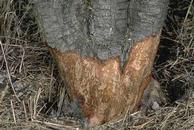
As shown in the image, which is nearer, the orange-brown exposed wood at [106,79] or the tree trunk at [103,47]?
the tree trunk at [103,47]

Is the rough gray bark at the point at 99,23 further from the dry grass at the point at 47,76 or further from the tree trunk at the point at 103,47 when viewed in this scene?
the dry grass at the point at 47,76

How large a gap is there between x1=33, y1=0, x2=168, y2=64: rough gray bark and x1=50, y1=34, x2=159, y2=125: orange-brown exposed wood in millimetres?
38

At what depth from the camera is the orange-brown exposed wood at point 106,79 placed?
2096 mm

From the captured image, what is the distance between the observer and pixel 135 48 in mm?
2080

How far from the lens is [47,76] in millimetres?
2467

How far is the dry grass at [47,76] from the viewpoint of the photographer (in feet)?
7.19

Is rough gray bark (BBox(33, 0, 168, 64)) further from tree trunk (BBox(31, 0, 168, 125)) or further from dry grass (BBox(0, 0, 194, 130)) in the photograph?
dry grass (BBox(0, 0, 194, 130))

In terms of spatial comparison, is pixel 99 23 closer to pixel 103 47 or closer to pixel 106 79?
pixel 103 47

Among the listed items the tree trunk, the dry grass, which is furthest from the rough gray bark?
the dry grass

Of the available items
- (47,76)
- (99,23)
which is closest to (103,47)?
(99,23)

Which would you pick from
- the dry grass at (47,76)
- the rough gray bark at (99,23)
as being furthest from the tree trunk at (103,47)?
the dry grass at (47,76)

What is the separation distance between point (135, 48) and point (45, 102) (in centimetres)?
60

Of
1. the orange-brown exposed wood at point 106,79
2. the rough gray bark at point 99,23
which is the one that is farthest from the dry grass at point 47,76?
the rough gray bark at point 99,23

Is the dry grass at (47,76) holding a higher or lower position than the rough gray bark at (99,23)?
lower
